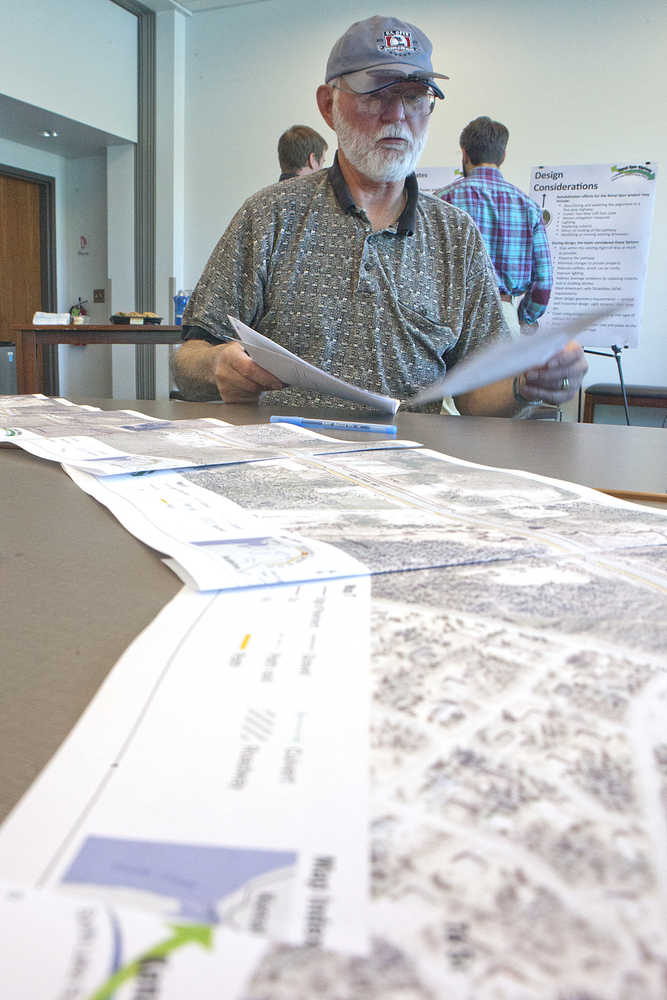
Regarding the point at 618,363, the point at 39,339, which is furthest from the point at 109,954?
the point at 618,363

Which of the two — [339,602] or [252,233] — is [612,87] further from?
[339,602]

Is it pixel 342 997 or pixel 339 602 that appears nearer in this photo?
pixel 342 997

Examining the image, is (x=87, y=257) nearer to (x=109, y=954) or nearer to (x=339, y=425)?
(x=339, y=425)

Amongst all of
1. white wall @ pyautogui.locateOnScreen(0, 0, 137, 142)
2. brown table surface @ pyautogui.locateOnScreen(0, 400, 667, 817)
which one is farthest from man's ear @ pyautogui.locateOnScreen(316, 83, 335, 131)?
white wall @ pyautogui.locateOnScreen(0, 0, 137, 142)

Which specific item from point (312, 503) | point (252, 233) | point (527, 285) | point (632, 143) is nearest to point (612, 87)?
point (632, 143)

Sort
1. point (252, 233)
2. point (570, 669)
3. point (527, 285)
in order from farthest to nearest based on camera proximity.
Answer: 1. point (527, 285)
2. point (252, 233)
3. point (570, 669)

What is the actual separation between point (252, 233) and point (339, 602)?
3.49 ft

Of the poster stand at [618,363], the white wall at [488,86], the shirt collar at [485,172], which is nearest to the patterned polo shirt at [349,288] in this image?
the shirt collar at [485,172]

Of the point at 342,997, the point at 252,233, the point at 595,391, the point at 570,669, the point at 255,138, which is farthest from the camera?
the point at 255,138

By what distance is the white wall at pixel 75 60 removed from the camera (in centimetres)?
349

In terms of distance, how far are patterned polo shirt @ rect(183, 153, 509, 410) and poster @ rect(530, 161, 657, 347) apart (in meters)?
2.49

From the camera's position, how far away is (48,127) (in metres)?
4.02

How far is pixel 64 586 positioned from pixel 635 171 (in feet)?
12.8

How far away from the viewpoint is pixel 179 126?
4199mm
